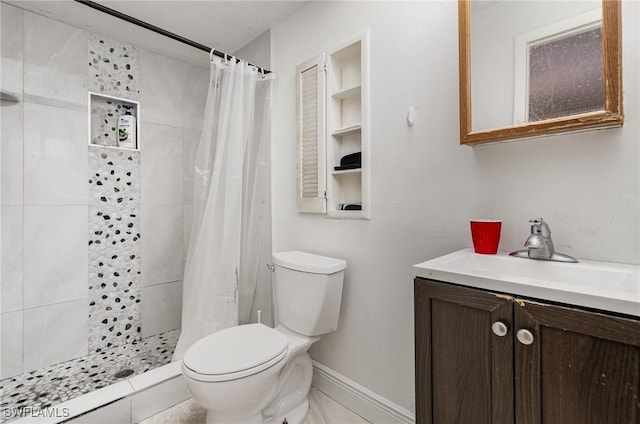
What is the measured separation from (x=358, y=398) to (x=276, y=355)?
1.92 feet

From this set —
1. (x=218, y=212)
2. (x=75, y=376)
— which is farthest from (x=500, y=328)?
Result: (x=75, y=376)

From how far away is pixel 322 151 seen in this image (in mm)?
1697

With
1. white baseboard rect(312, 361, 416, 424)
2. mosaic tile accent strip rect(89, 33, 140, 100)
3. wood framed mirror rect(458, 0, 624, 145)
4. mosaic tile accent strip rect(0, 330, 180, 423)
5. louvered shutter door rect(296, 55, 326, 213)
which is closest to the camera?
wood framed mirror rect(458, 0, 624, 145)

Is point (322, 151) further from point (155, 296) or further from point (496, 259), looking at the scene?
point (155, 296)

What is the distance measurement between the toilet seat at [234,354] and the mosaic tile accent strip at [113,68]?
192cm

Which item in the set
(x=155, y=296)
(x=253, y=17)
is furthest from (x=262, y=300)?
(x=253, y=17)

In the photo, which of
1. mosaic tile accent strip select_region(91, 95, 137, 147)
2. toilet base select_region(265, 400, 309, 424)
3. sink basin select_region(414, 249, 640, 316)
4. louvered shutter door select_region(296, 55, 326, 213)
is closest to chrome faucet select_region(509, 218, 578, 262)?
sink basin select_region(414, 249, 640, 316)

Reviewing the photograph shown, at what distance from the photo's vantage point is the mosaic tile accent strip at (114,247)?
209cm

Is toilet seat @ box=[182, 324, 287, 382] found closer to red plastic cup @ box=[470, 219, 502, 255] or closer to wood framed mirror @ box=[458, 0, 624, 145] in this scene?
red plastic cup @ box=[470, 219, 502, 255]

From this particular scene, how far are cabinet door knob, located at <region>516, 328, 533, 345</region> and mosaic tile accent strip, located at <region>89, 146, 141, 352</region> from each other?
2432 millimetres

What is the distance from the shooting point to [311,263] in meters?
1.55

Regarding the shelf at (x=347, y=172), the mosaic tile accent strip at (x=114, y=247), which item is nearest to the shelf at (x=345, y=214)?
the shelf at (x=347, y=172)

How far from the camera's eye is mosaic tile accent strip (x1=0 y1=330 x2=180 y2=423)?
152cm

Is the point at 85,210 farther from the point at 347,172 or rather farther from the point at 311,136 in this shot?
the point at 347,172
